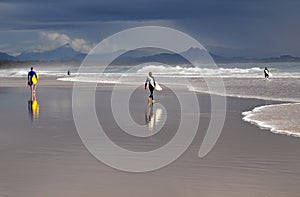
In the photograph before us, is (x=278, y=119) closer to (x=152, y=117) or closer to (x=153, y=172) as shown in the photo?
(x=152, y=117)

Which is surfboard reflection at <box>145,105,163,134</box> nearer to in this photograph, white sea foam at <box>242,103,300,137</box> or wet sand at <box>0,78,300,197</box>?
wet sand at <box>0,78,300,197</box>

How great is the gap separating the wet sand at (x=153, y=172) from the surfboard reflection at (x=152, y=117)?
3.31 ft

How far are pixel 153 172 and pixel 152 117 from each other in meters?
9.78

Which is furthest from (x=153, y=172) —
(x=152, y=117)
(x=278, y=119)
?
(x=152, y=117)

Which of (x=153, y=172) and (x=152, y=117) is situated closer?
(x=153, y=172)

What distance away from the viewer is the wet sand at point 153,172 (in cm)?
817

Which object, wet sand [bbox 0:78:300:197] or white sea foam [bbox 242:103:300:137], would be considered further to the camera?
white sea foam [bbox 242:103:300:137]

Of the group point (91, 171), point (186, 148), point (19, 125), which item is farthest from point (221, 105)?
point (91, 171)

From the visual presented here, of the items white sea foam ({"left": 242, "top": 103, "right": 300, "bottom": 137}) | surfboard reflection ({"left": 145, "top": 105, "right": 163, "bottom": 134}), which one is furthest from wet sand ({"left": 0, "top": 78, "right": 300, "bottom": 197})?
surfboard reflection ({"left": 145, "top": 105, "right": 163, "bottom": 134})

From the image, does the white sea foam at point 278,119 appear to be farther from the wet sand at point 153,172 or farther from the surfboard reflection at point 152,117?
the surfboard reflection at point 152,117

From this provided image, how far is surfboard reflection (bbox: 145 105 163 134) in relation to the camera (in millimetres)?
16638

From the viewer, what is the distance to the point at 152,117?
19297 mm

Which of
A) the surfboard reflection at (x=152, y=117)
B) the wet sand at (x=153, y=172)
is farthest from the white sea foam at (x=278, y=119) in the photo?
the surfboard reflection at (x=152, y=117)

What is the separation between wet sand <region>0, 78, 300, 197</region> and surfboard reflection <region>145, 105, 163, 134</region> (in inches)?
39.7
